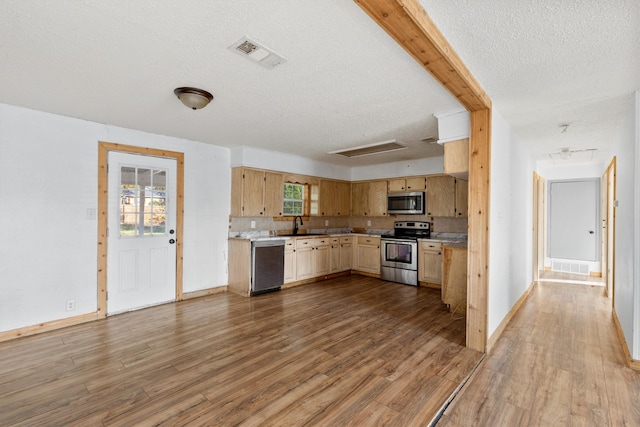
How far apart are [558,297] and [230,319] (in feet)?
16.7

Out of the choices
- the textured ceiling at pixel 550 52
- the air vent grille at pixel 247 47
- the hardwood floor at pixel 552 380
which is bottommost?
the hardwood floor at pixel 552 380

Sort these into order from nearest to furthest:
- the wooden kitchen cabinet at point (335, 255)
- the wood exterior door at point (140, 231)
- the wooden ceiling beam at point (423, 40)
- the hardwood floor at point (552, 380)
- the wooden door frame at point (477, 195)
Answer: the wooden ceiling beam at point (423, 40) → the hardwood floor at point (552, 380) → the wooden door frame at point (477, 195) → the wood exterior door at point (140, 231) → the wooden kitchen cabinet at point (335, 255)

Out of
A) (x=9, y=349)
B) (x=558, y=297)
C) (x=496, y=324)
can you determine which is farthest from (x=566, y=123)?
(x=9, y=349)

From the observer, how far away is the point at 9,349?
116 inches

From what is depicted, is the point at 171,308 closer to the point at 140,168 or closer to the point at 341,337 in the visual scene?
the point at 140,168

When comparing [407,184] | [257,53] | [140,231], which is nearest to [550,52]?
[257,53]

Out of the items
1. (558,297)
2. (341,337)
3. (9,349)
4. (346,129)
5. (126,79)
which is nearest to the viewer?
(126,79)

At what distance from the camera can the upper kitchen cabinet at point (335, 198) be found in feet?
21.8

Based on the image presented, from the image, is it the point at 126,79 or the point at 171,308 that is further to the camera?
the point at 171,308

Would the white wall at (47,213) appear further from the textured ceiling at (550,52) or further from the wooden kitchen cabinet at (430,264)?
the wooden kitchen cabinet at (430,264)

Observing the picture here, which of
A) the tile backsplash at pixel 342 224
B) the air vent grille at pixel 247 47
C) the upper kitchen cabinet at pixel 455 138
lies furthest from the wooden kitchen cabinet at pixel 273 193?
the air vent grille at pixel 247 47

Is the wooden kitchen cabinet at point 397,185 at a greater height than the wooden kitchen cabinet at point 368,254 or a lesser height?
greater

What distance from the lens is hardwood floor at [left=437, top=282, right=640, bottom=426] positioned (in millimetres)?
1991

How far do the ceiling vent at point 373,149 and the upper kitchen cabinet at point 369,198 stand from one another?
131cm
